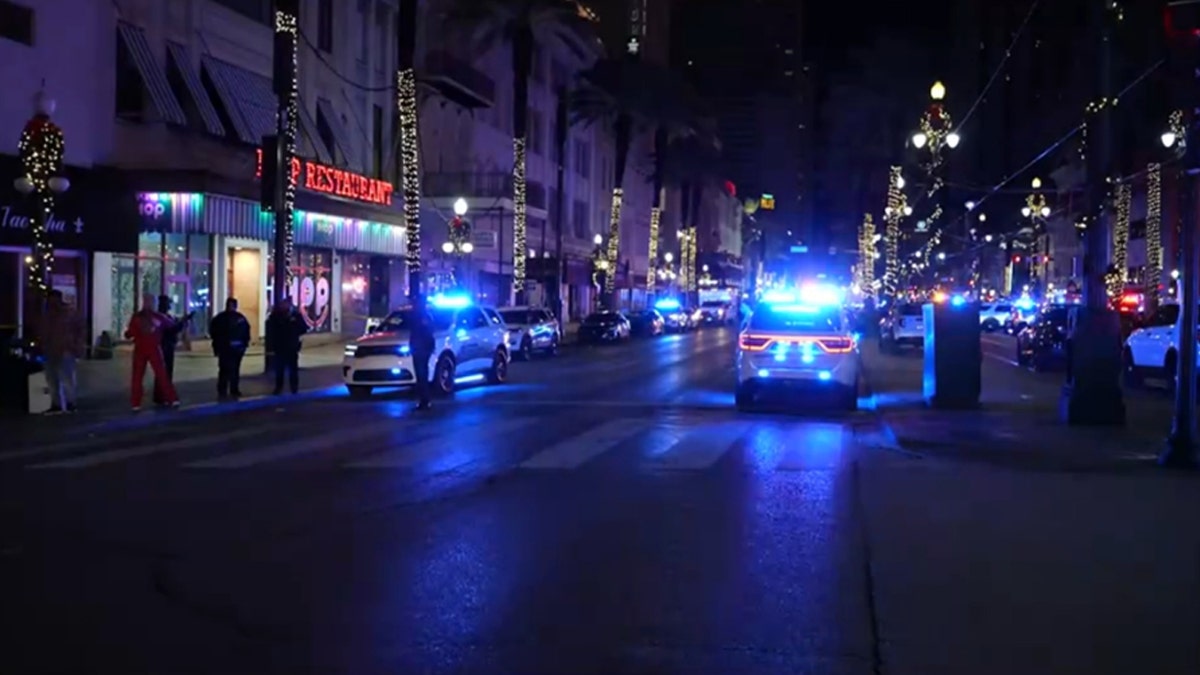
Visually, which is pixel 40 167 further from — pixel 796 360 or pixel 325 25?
pixel 325 25

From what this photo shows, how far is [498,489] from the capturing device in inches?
501

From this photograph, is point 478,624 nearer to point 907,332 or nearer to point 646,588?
point 646,588

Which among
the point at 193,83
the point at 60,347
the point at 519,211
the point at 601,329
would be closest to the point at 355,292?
the point at 519,211

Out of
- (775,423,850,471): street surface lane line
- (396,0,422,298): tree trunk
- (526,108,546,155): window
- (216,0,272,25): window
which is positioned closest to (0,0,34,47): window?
(216,0,272,25): window

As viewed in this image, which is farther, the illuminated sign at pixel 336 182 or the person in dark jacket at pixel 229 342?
the illuminated sign at pixel 336 182

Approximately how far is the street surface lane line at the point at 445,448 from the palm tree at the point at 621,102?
5376 centimetres

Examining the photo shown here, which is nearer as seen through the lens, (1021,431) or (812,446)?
(812,446)

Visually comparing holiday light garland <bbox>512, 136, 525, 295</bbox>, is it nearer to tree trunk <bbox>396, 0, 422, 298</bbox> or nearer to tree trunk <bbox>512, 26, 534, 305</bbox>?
tree trunk <bbox>512, 26, 534, 305</bbox>

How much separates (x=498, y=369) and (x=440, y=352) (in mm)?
4001

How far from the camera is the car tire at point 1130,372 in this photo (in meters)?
27.4

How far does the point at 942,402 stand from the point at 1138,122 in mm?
29931

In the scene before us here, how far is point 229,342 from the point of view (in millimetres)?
22859

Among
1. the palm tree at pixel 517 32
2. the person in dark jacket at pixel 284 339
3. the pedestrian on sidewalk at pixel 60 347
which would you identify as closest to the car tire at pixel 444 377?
the person in dark jacket at pixel 284 339

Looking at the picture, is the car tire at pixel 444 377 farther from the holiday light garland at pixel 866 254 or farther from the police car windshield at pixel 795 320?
the holiday light garland at pixel 866 254
